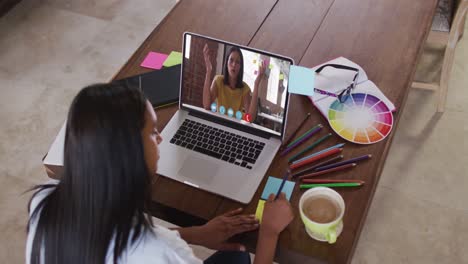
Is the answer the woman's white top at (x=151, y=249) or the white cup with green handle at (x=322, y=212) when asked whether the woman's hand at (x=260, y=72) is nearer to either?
the white cup with green handle at (x=322, y=212)

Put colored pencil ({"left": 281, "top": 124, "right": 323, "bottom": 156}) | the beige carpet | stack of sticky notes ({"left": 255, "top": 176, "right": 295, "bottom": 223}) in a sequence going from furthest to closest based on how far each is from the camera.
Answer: the beige carpet
colored pencil ({"left": 281, "top": 124, "right": 323, "bottom": 156})
stack of sticky notes ({"left": 255, "top": 176, "right": 295, "bottom": 223})

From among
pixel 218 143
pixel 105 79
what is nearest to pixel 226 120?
pixel 218 143

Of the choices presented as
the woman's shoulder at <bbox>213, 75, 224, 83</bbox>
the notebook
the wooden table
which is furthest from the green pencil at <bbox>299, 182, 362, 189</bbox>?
the notebook

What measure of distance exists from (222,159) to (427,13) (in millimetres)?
932

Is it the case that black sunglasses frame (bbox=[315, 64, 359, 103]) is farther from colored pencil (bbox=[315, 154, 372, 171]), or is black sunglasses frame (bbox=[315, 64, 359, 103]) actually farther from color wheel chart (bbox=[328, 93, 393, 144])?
colored pencil (bbox=[315, 154, 372, 171])

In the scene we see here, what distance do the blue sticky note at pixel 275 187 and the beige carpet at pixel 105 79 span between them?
0.73m

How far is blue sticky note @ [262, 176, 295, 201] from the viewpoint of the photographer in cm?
125

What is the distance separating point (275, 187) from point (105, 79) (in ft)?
5.13

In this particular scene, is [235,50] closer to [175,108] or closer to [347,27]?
[175,108]

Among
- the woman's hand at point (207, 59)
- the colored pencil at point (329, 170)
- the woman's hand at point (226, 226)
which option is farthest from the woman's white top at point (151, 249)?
the woman's hand at point (207, 59)

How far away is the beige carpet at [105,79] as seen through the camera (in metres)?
1.94

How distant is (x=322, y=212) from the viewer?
1.15 meters

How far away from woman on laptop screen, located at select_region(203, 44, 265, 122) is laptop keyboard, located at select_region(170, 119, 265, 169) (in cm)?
6

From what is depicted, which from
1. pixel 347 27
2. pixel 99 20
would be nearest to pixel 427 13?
pixel 347 27
